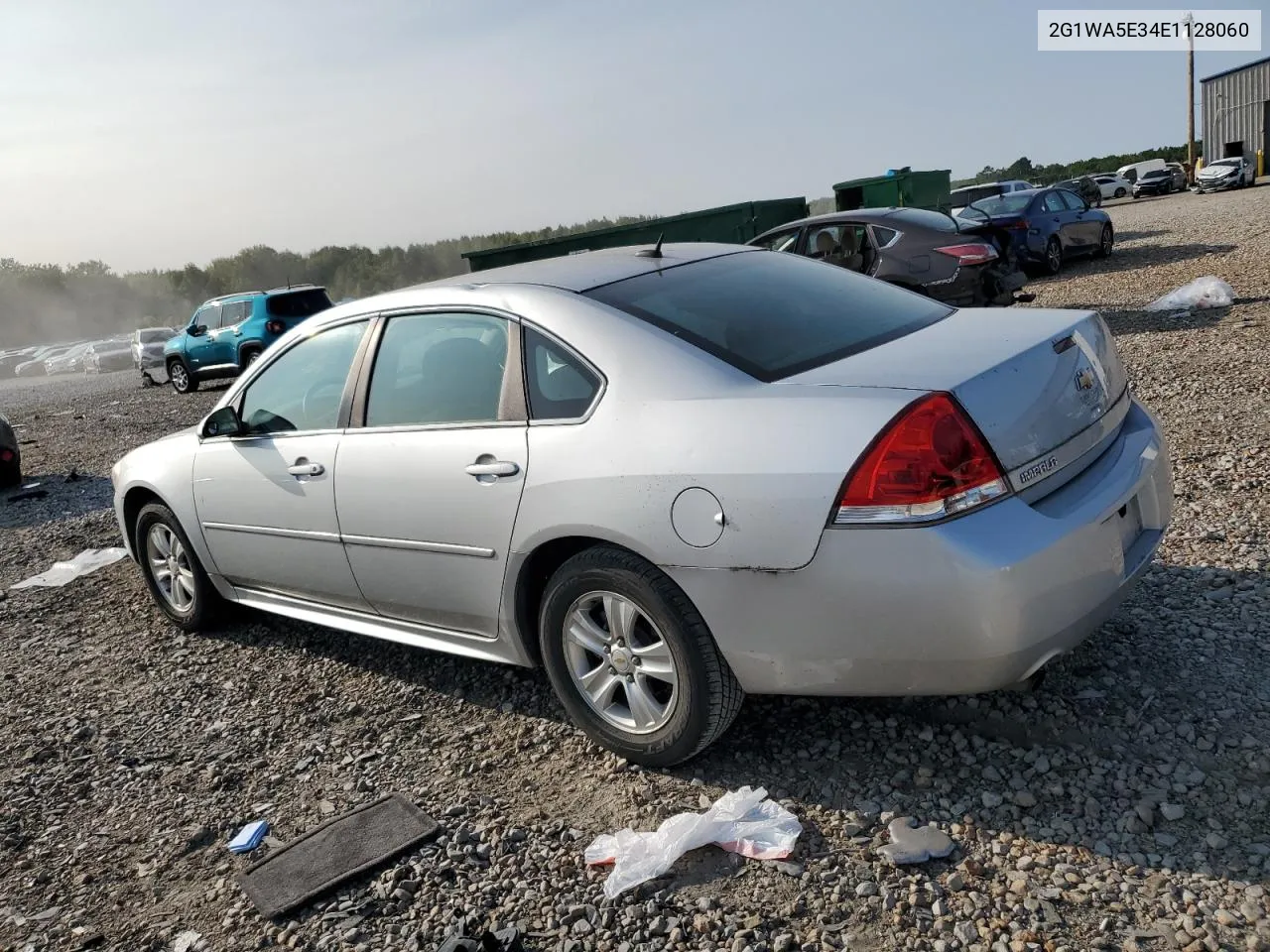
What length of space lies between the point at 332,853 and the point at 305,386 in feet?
6.54

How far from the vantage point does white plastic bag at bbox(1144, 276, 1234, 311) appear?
34.7 ft

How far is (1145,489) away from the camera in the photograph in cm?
316

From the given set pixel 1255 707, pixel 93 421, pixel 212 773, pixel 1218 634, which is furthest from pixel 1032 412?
pixel 93 421

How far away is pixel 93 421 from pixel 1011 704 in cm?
1632

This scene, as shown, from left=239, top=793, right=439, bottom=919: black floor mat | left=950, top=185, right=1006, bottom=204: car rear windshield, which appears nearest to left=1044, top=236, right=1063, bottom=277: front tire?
left=950, top=185, right=1006, bottom=204: car rear windshield

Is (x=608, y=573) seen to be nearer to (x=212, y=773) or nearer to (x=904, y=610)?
(x=904, y=610)

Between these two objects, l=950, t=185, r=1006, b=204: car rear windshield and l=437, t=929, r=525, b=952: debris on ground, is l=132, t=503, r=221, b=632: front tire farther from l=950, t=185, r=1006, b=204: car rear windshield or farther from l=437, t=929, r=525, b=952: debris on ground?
l=950, t=185, r=1006, b=204: car rear windshield

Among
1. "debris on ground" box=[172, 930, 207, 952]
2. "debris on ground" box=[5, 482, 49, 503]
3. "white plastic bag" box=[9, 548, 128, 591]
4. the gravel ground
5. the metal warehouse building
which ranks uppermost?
the metal warehouse building

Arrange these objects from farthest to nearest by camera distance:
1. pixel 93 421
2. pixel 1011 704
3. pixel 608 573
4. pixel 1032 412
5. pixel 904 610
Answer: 1. pixel 93 421
2. pixel 1011 704
3. pixel 608 573
4. pixel 1032 412
5. pixel 904 610

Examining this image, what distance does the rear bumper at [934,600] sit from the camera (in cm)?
258

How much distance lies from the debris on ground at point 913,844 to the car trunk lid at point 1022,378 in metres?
0.97

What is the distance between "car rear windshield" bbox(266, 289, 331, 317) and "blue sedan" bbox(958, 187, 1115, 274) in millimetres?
11918

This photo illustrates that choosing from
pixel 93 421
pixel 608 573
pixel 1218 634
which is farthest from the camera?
pixel 93 421

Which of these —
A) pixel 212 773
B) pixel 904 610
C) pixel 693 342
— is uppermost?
pixel 693 342
